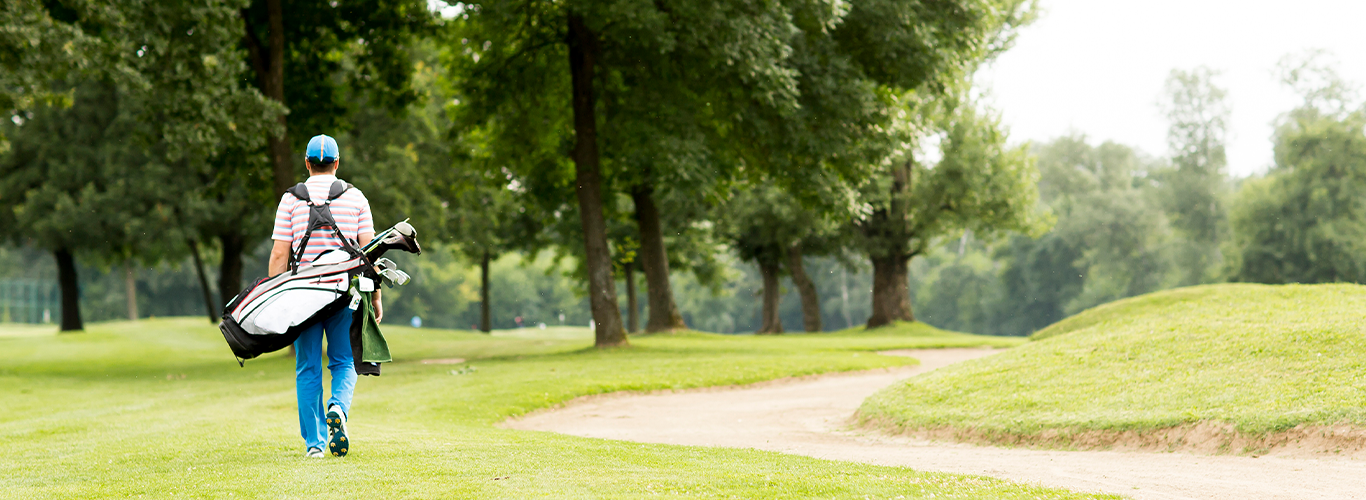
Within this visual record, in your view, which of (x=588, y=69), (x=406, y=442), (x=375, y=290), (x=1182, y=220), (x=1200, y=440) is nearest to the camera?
(x=375, y=290)

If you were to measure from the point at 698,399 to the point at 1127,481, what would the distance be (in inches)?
367

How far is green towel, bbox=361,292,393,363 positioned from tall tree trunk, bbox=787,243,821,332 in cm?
3953

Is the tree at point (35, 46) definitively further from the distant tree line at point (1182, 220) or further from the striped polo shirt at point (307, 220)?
the distant tree line at point (1182, 220)

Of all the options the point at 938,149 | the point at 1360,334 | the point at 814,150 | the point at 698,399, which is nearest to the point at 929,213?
the point at 938,149

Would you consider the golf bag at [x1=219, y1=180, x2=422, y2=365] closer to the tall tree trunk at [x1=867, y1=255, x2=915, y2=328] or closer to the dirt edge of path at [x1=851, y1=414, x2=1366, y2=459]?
the dirt edge of path at [x1=851, y1=414, x2=1366, y2=459]

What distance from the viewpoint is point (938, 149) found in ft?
136

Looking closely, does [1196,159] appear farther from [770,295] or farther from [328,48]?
[328,48]

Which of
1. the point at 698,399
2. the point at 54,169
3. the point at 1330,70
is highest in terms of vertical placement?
the point at 1330,70

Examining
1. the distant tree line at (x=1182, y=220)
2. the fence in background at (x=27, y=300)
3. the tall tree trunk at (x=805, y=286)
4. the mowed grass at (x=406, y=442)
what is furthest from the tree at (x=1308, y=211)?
the fence in background at (x=27, y=300)

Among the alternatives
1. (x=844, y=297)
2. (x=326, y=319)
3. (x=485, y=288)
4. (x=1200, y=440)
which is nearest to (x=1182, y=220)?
(x=844, y=297)

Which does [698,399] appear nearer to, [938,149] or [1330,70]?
[938,149]

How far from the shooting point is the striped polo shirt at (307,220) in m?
6.71

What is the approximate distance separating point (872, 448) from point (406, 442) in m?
4.56

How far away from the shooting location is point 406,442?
8586mm
